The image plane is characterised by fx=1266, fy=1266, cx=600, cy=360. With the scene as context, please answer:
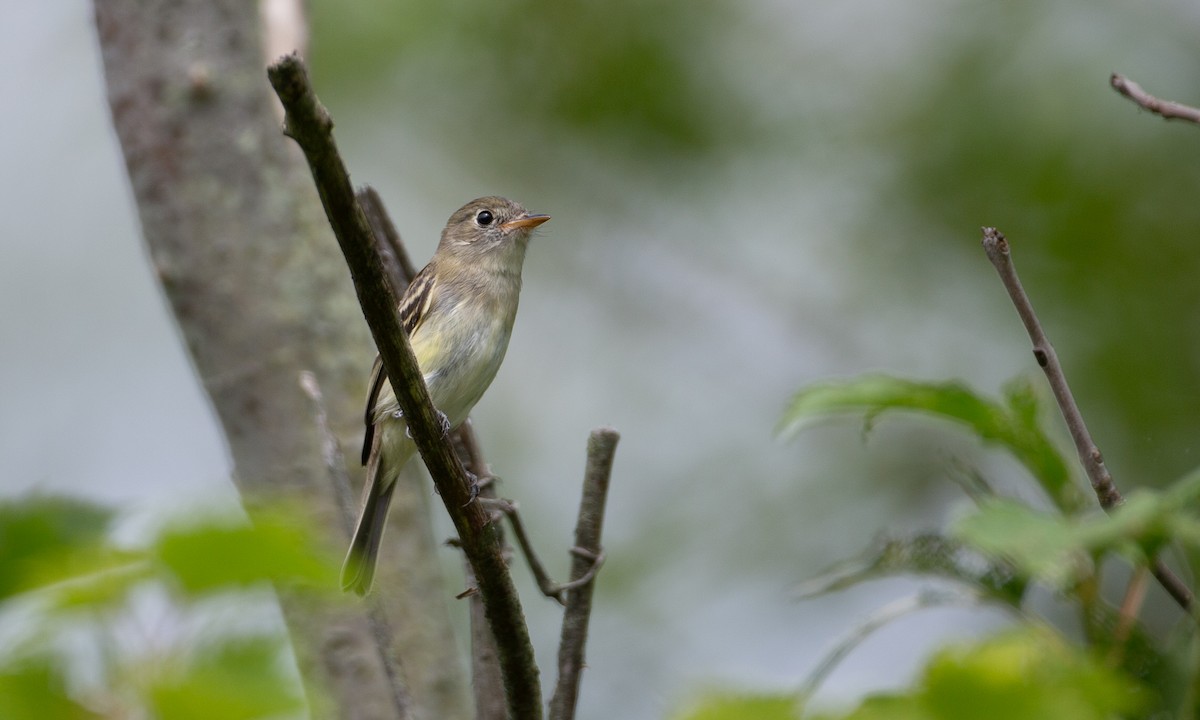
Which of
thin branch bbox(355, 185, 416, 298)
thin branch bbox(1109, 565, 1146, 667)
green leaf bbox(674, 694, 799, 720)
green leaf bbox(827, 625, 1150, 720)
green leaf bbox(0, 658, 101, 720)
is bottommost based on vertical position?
green leaf bbox(827, 625, 1150, 720)

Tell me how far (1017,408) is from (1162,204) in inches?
189

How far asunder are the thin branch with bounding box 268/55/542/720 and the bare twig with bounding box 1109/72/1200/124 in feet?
3.81

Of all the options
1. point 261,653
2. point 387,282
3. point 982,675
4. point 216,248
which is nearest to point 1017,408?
point 982,675

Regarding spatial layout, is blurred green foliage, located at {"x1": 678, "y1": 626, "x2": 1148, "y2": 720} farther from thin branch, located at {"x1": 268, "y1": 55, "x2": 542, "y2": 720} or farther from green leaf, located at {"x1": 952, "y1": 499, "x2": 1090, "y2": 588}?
thin branch, located at {"x1": 268, "y1": 55, "x2": 542, "y2": 720}

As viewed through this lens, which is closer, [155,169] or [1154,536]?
[1154,536]

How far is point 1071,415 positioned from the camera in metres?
1.63

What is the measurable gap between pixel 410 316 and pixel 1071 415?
10.3 feet

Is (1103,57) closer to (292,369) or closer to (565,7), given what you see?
(565,7)

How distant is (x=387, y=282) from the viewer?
193cm

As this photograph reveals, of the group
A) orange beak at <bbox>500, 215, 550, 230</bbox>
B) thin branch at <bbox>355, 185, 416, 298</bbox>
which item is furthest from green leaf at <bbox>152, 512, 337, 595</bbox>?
orange beak at <bbox>500, 215, 550, 230</bbox>

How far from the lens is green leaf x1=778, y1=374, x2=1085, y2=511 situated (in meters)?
1.66

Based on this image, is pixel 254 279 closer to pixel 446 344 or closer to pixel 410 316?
pixel 410 316

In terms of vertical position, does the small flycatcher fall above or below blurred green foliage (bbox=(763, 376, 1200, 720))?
above

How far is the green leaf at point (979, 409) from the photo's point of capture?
166 cm
